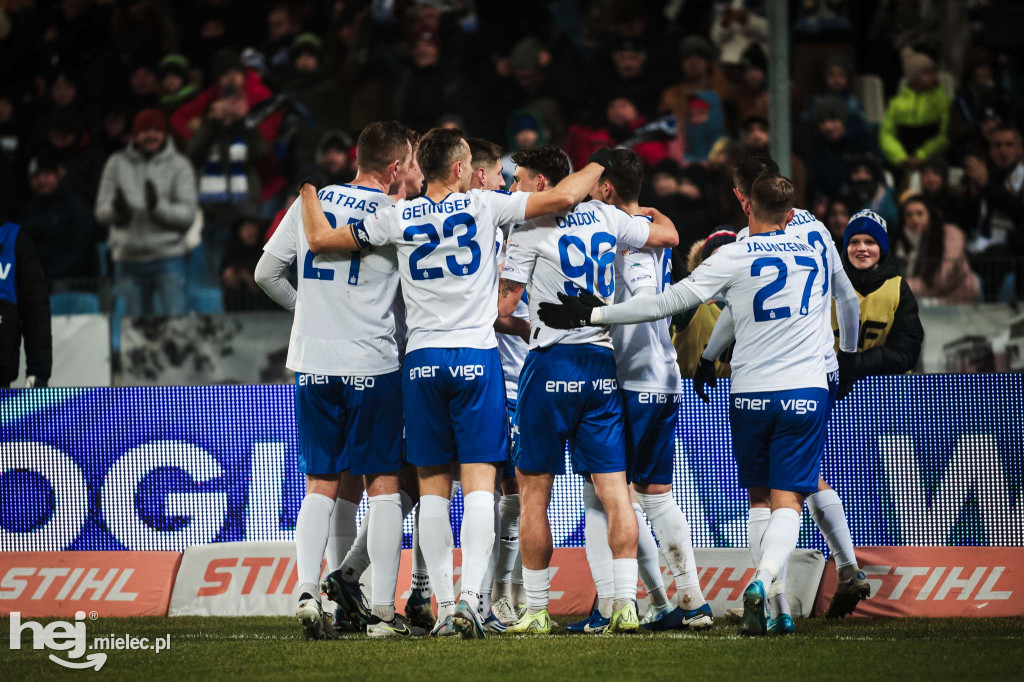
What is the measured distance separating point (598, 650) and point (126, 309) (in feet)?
22.5

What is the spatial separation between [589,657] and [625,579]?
80cm

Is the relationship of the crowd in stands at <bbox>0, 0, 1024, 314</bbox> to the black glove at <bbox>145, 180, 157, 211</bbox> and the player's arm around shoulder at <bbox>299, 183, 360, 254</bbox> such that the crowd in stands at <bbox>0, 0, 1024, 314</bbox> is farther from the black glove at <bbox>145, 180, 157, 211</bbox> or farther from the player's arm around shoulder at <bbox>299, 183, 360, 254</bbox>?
the player's arm around shoulder at <bbox>299, 183, 360, 254</bbox>

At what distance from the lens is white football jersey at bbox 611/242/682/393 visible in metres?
6.51

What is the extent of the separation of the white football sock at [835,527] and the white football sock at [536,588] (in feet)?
4.97

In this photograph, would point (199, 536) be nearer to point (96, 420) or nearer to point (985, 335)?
point (96, 420)

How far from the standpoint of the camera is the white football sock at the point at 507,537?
683cm

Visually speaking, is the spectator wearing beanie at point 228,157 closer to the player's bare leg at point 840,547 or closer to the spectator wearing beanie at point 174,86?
the spectator wearing beanie at point 174,86

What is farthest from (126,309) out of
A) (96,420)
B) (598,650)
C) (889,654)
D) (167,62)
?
(889,654)

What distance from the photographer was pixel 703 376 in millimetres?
7137

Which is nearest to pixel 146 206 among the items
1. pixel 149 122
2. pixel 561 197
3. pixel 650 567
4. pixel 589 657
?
pixel 149 122

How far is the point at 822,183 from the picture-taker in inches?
520

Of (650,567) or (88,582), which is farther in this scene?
(88,582)

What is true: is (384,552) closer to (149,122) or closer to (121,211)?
(121,211)

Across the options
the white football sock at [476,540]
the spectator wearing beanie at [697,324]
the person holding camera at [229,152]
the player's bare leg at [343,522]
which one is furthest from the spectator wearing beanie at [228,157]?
the white football sock at [476,540]
